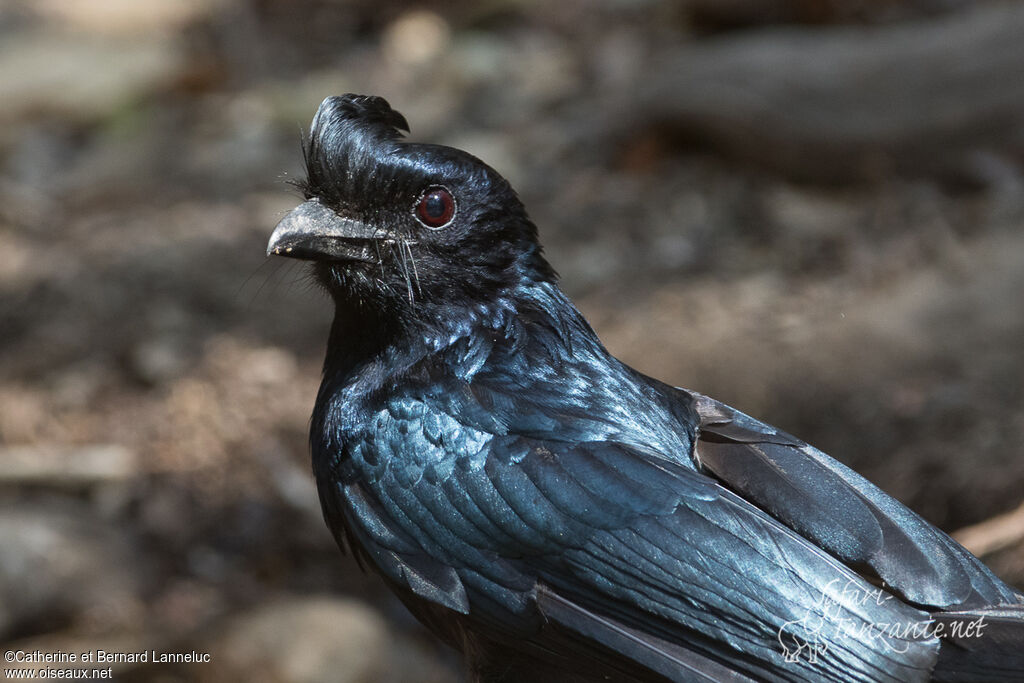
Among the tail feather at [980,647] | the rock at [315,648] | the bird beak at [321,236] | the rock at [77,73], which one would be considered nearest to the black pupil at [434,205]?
the bird beak at [321,236]

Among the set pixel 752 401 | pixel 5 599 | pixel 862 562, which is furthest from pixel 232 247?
pixel 862 562

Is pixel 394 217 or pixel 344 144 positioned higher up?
pixel 344 144

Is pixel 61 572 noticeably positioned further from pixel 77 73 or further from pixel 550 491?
pixel 77 73

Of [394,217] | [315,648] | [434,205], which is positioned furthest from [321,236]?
[315,648]

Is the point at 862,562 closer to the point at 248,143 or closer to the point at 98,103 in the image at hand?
the point at 248,143

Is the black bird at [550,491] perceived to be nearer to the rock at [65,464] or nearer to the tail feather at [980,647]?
the tail feather at [980,647]

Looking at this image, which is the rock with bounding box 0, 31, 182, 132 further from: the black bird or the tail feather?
the tail feather

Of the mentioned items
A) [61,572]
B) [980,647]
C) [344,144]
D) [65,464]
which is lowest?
[61,572]
